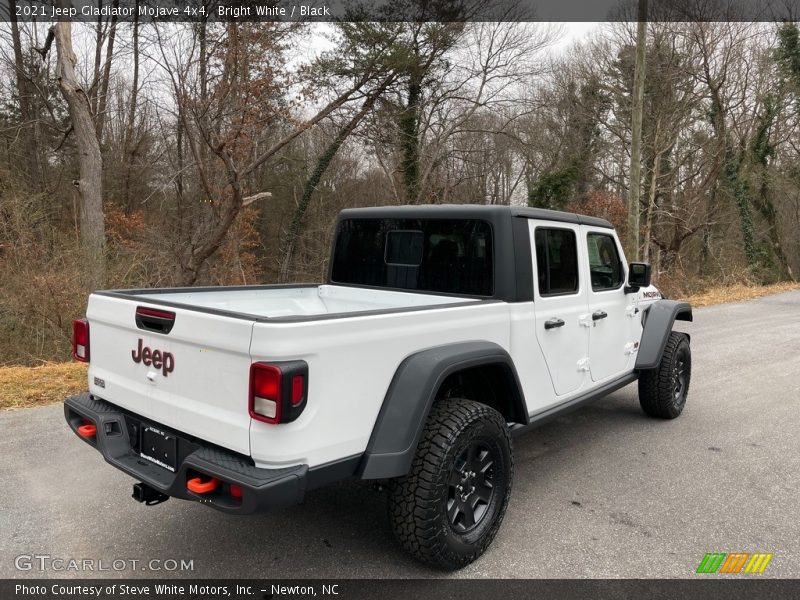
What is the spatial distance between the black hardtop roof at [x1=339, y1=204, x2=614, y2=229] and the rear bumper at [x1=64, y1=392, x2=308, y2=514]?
6.31 feet

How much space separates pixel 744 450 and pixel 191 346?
4254 mm

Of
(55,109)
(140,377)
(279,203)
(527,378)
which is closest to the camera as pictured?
(140,377)

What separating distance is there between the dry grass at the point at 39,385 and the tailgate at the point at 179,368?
292cm

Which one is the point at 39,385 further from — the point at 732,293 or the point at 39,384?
the point at 732,293

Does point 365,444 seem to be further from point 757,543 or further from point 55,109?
point 55,109

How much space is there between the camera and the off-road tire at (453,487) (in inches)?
102

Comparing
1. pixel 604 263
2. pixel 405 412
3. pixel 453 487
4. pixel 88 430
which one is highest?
pixel 604 263

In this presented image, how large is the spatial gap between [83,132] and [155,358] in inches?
471

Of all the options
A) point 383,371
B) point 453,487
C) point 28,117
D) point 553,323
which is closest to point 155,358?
point 383,371

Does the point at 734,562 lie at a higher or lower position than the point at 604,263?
lower

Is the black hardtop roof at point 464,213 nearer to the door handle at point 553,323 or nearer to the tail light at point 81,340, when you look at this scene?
the door handle at point 553,323

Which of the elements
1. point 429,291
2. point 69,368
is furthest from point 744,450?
point 69,368

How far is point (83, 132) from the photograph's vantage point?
12.4m

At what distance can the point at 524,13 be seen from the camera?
63.9ft
